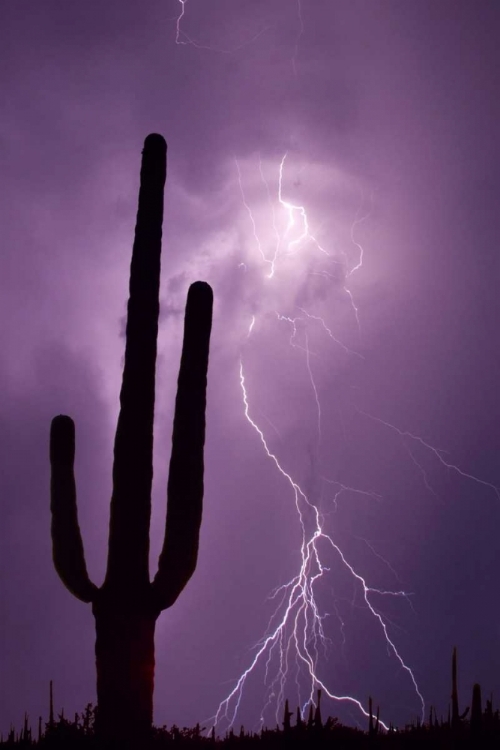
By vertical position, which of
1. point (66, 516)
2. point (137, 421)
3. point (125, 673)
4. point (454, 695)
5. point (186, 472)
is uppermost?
point (137, 421)

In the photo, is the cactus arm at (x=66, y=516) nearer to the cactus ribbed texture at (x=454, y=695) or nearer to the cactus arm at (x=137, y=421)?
the cactus arm at (x=137, y=421)

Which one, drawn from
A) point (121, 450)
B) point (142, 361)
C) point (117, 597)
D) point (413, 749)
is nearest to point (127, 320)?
point (142, 361)

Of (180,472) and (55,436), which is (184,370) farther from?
(55,436)

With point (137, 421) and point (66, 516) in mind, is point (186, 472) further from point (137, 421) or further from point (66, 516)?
point (66, 516)

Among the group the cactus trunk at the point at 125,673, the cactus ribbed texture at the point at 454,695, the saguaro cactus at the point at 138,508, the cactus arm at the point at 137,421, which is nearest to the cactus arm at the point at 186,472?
the saguaro cactus at the point at 138,508

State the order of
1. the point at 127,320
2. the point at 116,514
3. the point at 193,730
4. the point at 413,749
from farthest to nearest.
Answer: the point at 127,320 → the point at 116,514 → the point at 193,730 → the point at 413,749

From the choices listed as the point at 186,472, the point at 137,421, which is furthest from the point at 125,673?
the point at 137,421

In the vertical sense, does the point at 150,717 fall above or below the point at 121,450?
below
